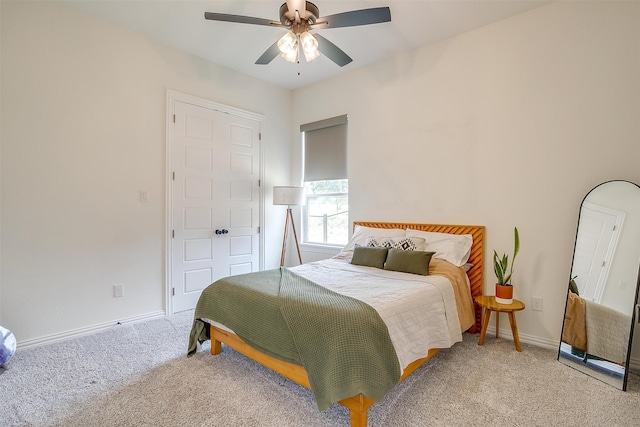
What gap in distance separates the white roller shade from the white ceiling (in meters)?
0.77

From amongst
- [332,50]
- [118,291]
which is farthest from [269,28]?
[118,291]

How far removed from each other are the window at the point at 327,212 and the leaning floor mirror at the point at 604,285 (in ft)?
7.90

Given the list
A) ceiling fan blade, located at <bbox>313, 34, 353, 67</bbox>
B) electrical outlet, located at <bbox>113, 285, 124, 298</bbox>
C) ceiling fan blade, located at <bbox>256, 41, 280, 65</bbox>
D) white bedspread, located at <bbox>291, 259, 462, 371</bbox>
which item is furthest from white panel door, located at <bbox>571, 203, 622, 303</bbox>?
electrical outlet, located at <bbox>113, 285, 124, 298</bbox>

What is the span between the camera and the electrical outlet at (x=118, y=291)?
304 centimetres

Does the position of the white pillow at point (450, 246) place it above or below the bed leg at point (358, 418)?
above

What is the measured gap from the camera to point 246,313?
6.86ft

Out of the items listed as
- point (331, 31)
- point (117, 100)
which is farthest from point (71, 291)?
point (331, 31)

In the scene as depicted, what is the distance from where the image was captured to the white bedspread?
6.00 feet

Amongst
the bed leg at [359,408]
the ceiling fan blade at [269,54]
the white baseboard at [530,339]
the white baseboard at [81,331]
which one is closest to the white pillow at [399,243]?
the white baseboard at [530,339]

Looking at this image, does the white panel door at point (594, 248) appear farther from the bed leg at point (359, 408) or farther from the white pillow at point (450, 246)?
the bed leg at point (359, 408)

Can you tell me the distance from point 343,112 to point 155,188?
7.99 feet

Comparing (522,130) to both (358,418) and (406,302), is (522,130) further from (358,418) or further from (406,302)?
(358,418)

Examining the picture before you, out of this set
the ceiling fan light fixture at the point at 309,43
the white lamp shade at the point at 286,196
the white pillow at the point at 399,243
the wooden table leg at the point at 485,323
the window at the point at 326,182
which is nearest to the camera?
the ceiling fan light fixture at the point at 309,43

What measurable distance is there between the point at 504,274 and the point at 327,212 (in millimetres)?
2308
